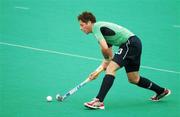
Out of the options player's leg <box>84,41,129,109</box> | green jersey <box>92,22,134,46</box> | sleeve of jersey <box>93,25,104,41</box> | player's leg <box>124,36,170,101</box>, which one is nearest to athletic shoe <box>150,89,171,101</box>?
player's leg <box>124,36,170,101</box>

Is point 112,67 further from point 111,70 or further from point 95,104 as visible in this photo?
point 95,104

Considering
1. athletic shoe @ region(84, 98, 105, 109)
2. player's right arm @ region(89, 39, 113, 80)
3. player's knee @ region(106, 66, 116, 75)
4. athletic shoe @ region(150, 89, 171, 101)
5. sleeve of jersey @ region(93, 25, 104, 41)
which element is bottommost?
athletic shoe @ region(84, 98, 105, 109)

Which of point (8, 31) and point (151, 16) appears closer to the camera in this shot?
point (8, 31)

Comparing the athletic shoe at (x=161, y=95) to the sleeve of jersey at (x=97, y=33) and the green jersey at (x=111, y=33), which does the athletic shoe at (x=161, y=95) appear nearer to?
the green jersey at (x=111, y=33)

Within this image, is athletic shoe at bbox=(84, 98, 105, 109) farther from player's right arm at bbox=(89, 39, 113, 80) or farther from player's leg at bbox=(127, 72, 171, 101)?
player's leg at bbox=(127, 72, 171, 101)

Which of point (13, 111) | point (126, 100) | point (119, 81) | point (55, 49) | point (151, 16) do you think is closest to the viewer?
point (13, 111)

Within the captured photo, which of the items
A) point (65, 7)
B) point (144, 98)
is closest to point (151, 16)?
point (65, 7)

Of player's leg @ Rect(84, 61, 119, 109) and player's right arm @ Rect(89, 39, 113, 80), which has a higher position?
player's right arm @ Rect(89, 39, 113, 80)

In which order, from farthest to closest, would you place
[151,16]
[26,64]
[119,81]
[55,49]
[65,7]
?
1. [65,7]
2. [151,16]
3. [55,49]
4. [26,64]
5. [119,81]

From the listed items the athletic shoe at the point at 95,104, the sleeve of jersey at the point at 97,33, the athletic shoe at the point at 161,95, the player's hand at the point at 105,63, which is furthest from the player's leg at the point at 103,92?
the athletic shoe at the point at 161,95

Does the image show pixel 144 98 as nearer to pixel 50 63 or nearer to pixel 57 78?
pixel 57 78

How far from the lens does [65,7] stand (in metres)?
16.8

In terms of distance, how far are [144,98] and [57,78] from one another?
166 cm

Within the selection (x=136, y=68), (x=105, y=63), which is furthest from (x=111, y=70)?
(x=136, y=68)
